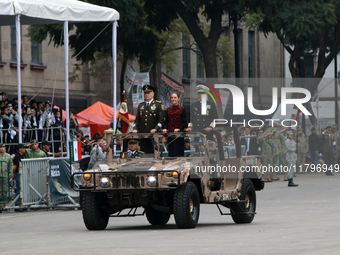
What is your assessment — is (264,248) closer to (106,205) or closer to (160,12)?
(106,205)

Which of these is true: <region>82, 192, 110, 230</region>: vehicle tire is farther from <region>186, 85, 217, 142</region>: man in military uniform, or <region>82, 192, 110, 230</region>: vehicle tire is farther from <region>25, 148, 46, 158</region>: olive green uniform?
<region>25, 148, 46, 158</region>: olive green uniform

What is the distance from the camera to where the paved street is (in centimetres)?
979

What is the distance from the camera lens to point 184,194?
39.5 feet

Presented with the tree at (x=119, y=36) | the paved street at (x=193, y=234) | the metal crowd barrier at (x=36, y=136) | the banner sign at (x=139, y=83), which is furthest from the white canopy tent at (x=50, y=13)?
the banner sign at (x=139, y=83)

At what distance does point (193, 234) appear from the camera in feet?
38.0

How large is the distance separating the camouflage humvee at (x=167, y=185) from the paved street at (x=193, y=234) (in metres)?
0.33

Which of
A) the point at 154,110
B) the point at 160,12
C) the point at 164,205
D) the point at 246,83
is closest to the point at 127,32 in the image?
the point at 160,12

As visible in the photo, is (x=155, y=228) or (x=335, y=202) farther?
(x=335, y=202)

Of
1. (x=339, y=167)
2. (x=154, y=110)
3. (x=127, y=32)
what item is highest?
(x=127, y=32)

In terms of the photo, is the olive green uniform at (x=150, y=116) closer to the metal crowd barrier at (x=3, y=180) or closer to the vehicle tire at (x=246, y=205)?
the vehicle tire at (x=246, y=205)

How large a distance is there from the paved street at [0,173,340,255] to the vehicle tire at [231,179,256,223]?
18 cm

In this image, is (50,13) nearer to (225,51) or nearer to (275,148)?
(275,148)

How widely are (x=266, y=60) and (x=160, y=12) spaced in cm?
2492

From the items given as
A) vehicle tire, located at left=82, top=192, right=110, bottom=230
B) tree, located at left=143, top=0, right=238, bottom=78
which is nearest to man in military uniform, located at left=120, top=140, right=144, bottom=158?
vehicle tire, located at left=82, top=192, right=110, bottom=230
